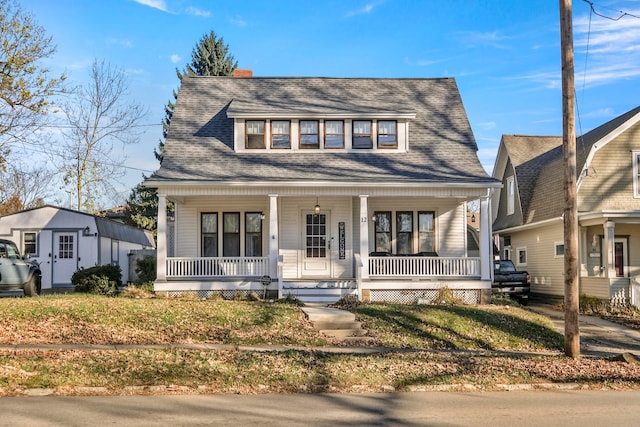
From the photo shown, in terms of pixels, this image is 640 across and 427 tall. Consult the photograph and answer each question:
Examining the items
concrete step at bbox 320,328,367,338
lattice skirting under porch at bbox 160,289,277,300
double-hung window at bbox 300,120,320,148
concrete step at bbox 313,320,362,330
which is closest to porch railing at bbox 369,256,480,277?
lattice skirting under porch at bbox 160,289,277,300

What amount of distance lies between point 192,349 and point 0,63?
12.5 m

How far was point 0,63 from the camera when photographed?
61.2ft

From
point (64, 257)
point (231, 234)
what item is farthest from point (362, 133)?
point (64, 257)

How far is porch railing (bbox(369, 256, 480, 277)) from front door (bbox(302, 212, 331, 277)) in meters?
2.01

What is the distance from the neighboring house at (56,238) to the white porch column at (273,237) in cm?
844

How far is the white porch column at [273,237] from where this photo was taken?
60.9 feet

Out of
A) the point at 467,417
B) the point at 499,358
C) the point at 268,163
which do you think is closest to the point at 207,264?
the point at 268,163

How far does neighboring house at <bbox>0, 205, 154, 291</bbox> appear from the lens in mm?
23266

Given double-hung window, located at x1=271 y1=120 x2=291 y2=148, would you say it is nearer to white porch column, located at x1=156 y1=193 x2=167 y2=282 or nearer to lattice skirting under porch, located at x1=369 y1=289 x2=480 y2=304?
white porch column, located at x1=156 y1=193 x2=167 y2=282

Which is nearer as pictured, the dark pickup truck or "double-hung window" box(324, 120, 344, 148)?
"double-hung window" box(324, 120, 344, 148)

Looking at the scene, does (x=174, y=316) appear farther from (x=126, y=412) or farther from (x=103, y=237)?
(x=103, y=237)

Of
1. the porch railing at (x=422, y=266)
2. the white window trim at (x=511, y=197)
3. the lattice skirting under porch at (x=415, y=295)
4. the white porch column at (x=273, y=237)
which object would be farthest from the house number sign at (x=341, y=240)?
the white window trim at (x=511, y=197)

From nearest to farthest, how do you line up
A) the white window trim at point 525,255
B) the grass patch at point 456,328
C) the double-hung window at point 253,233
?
the grass patch at point 456,328 → the double-hung window at point 253,233 → the white window trim at point 525,255

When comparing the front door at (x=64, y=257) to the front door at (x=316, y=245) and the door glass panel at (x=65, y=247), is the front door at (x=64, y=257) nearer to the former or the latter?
the door glass panel at (x=65, y=247)
